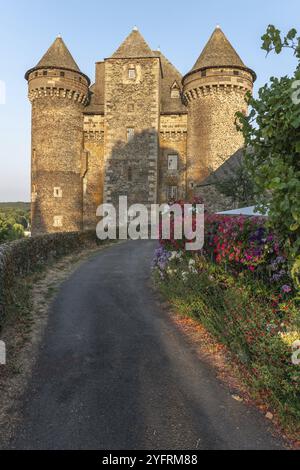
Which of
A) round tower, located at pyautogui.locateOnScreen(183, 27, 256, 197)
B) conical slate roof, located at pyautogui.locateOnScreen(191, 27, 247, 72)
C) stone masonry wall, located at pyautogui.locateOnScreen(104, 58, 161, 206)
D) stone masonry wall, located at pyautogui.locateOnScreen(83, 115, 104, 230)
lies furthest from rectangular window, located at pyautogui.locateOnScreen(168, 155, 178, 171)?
conical slate roof, located at pyautogui.locateOnScreen(191, 27, 247, 72)

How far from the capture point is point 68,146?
30562mm

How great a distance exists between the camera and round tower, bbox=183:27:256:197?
93.8 ft

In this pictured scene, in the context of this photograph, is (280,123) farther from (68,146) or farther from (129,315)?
(68,146)

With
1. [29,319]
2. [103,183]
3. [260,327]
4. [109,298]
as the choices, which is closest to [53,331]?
[29,319]

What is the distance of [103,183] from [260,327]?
88.9ft

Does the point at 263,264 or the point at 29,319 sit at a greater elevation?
the point at 263,264

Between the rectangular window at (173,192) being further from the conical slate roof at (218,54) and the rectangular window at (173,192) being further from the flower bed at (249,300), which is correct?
the flower bed at (249,300)

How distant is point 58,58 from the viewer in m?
30.5

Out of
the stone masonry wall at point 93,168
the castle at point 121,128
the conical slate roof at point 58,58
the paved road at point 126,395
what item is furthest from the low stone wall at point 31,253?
the conical slate roof at point 58,58

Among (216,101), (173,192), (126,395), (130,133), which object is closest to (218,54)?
(216,101)

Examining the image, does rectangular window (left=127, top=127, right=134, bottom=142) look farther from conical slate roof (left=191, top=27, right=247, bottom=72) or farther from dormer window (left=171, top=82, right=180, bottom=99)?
conical slate roof (left=191, top=27, right=247, bottom=72)

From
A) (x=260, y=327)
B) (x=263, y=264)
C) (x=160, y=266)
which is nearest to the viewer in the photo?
(x=260, y=327)

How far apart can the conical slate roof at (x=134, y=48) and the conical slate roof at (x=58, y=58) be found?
12.4 feet

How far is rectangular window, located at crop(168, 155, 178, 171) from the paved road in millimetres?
25135
